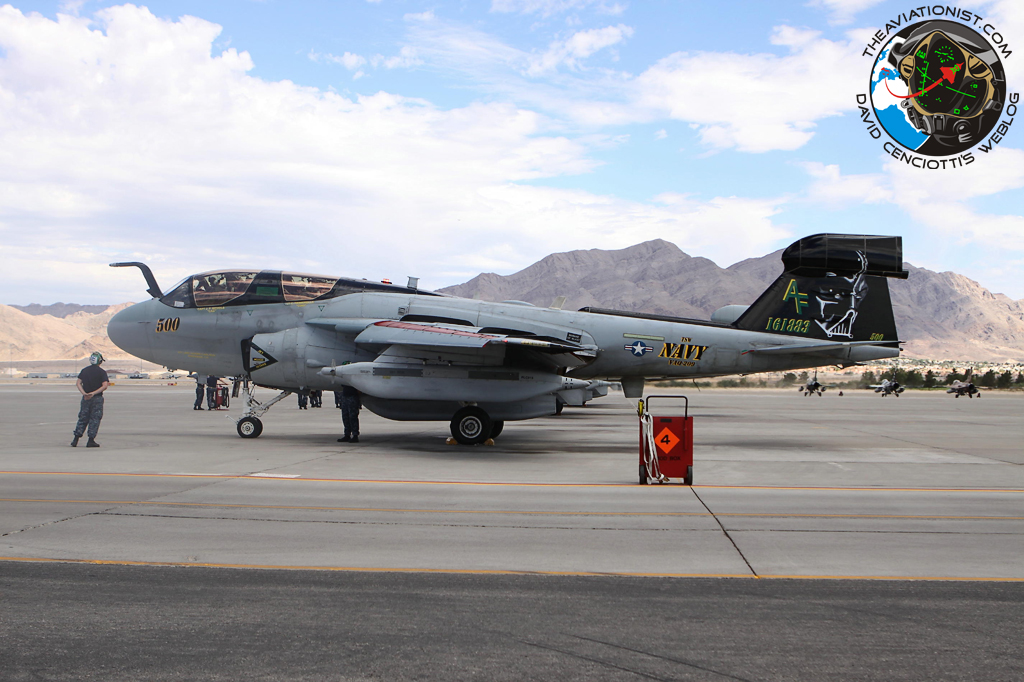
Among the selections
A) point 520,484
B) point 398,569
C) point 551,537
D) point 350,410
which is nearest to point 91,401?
point 350,410

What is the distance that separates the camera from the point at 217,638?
4.55 m

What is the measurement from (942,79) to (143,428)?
2296 cm

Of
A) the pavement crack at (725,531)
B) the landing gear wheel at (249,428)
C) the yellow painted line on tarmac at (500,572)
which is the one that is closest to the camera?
the yellow painted line on tarmac at (500,572)

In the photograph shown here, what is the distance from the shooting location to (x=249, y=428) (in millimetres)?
16922

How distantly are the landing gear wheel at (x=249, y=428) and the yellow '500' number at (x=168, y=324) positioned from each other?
8.93 ft

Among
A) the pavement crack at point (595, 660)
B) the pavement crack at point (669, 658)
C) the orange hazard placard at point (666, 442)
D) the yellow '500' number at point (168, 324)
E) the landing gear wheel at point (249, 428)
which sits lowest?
the pavement crack at point (595, 660)

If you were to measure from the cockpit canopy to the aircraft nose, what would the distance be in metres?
0.59

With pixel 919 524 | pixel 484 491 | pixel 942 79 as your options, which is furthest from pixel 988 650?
pixel 942 79

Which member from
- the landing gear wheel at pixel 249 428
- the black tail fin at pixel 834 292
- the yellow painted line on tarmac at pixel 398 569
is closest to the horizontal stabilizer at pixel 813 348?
the black tail fin at pixel 834 292

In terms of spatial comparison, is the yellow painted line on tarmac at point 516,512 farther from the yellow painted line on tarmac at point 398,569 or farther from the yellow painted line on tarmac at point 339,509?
the yellow painted line on tarmac at point 398,569

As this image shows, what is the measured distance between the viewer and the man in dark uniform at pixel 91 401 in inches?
580

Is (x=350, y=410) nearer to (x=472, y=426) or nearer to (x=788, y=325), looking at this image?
(x=472, y=426)

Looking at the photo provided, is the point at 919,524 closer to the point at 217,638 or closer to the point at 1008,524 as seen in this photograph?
the point at 1008,524

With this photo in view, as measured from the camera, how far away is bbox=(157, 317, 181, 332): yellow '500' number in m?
16.9
